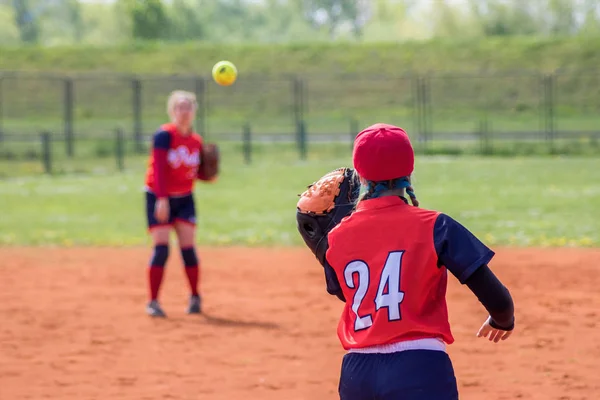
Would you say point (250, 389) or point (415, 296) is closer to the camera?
point (415, 296)

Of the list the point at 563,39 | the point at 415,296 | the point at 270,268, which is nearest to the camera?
the point at 415,296

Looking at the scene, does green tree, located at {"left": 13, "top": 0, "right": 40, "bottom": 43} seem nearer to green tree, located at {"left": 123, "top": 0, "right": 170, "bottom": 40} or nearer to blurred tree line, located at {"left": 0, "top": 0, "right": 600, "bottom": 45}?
blurred tree line, located at {"left": 0, "top": 0, "right": 600, "bottom": 45}

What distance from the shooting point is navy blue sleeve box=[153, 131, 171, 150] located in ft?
26.5

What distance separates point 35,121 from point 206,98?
730 cm

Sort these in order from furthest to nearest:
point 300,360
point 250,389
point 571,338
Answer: point 571,338 → point 300,360 → point 250,389

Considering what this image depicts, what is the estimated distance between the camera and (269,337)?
24.2 ft

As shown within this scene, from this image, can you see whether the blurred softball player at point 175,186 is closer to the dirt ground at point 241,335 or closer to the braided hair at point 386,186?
the dirt ground at point 241,335

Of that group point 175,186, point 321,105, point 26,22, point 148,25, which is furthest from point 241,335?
point 26,22

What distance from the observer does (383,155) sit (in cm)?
310

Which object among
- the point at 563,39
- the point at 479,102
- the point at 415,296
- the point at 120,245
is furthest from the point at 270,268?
the point at 563,39

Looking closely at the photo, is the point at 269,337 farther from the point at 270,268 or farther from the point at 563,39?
the point at 563,39

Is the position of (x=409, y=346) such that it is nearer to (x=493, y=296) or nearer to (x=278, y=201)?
(x=493, y=296)

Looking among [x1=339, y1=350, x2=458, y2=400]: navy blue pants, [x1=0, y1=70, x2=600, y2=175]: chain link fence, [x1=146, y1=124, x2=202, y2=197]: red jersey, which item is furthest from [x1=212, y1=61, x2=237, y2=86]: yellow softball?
[x1=0, y1=70, x2=600, y2=175]: chain link fence

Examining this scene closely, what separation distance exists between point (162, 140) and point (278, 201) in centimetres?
1003
